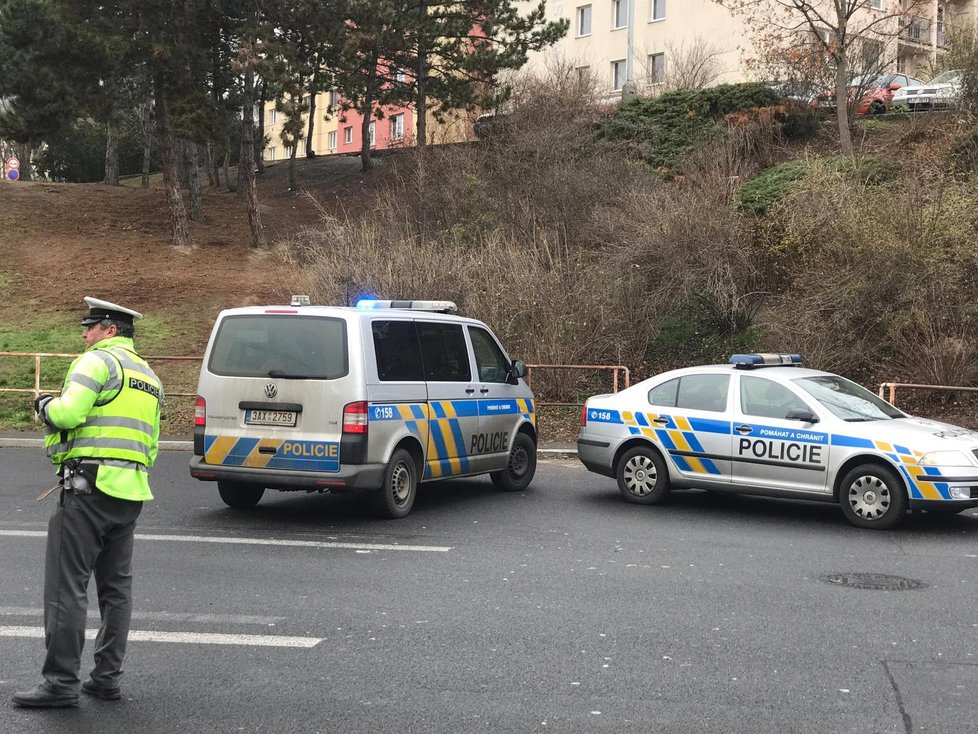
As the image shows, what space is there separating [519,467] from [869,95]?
956 inches

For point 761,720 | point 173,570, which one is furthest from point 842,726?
point 173,570

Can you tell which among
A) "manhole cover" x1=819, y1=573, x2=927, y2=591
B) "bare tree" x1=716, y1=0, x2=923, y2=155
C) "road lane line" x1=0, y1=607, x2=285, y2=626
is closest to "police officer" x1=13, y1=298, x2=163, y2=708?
"road lane line" x1=0, y1=607, x2=285, y2=626

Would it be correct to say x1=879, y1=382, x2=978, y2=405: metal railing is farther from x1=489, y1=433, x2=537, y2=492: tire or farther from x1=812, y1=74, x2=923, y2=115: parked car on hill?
x1=812, y1=74, x2=923, y2=115: parked car on hill

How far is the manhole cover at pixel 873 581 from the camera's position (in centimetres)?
738

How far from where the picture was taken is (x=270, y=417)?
31.1 feet

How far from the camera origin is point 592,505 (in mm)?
11172

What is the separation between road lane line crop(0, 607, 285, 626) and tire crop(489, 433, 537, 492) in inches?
231

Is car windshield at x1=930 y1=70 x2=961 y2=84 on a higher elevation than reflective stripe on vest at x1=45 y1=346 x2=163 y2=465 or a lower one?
higher

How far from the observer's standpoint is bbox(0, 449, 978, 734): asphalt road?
4.81 m

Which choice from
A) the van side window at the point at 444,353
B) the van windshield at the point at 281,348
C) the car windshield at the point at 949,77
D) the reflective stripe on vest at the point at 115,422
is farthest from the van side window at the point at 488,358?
Answer: the car windshield at the point at 949,77

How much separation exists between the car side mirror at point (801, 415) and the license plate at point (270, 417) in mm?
4658

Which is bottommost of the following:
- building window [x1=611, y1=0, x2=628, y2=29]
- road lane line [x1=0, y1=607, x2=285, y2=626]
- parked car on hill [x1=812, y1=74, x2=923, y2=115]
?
road lane line [x1=0, y1=607, x2=285, y2=626]

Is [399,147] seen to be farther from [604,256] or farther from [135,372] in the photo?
[135,372]

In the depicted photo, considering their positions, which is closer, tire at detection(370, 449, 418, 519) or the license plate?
the license plate
